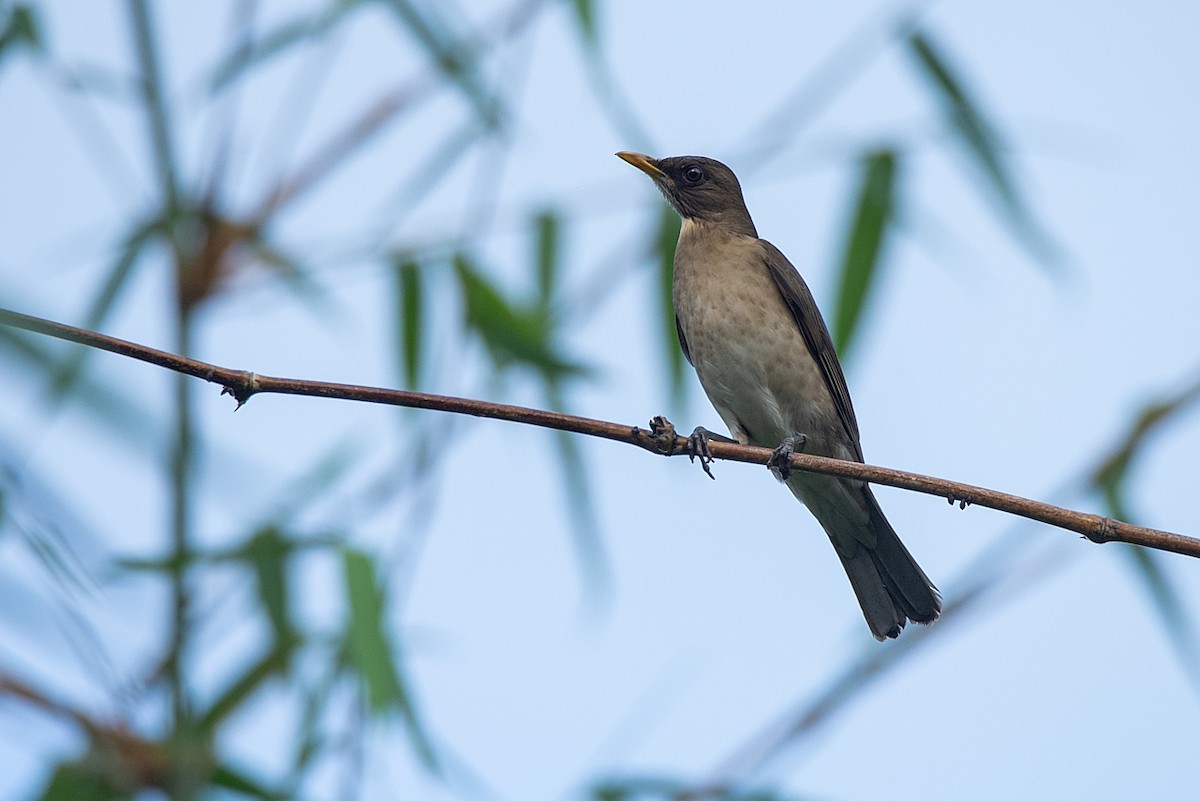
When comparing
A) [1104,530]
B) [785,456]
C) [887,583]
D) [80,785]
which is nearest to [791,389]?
[887,583]

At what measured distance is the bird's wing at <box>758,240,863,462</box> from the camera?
21.2 feet

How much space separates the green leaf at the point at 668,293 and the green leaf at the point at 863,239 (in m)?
0.84

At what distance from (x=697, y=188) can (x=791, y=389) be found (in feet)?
4.96

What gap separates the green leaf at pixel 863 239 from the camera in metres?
5.03

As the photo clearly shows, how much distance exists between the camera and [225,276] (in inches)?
154

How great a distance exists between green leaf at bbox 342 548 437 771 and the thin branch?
3.63 ft

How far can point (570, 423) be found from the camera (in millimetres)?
3312

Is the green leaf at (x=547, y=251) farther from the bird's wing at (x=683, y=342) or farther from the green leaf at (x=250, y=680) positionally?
the green leaf at (x=250, y=680)

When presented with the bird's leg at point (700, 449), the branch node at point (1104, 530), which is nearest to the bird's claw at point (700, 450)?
the bird's leg at point (700, 449)

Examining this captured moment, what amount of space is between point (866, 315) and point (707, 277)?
1501 millimetres

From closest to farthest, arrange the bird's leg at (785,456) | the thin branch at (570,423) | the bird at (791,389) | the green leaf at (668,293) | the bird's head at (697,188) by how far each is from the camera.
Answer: the thin branch at (570,423) → the bird's leg at (785,456) → the green leaf at (668,293) → the bird at (791,389) → the bird's head at (697,188)

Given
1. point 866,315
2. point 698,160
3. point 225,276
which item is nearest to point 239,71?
point 225,276

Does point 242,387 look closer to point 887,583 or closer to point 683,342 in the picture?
point 683,342

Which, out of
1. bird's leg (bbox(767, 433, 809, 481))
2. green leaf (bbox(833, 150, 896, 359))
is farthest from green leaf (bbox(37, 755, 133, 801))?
green leaf (bbox(833, 150, 896, 359))
